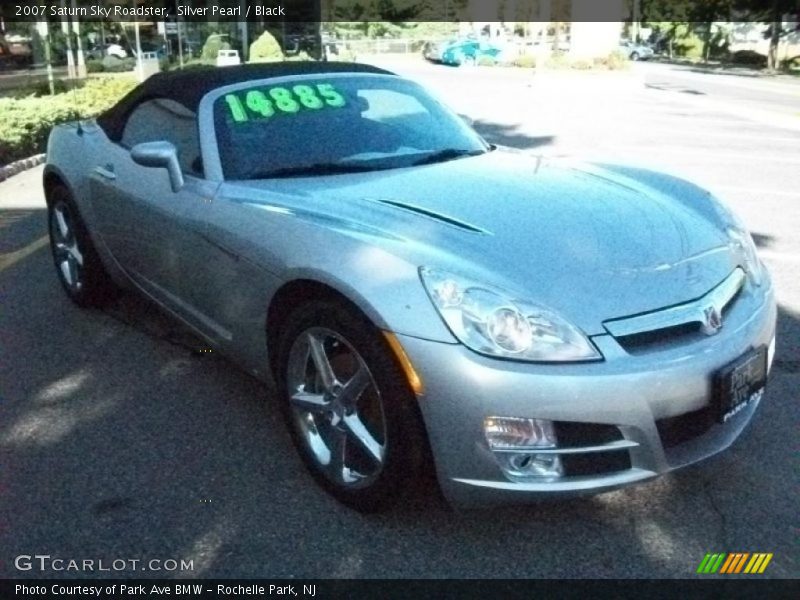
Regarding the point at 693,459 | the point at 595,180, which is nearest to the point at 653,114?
the point at 595,180

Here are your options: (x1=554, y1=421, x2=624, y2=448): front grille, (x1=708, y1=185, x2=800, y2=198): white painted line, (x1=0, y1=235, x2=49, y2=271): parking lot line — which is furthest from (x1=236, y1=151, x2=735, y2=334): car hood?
(x1=708, y1=185, x2=800, y2=198): white painted line

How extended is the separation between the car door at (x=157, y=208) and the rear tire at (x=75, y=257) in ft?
1.05

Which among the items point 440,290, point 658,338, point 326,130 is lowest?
point 658,338

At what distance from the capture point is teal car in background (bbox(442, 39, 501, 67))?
40.1 meters

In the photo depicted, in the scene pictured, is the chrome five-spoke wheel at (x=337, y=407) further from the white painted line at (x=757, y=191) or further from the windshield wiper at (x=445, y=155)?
the white painted line at (x=757, y=191)

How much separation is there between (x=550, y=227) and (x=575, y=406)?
2.44 ft

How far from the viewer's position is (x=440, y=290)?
99.1 inches

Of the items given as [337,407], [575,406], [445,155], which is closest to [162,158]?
[445,155]

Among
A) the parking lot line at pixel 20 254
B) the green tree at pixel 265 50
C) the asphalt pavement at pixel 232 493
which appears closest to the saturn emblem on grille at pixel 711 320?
the asphalt pavement at pixel 232 493

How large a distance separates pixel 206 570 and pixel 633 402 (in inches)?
52.9

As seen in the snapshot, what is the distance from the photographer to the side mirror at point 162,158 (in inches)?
139

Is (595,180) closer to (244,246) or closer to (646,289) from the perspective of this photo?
(646,289)

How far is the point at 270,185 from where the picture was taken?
3.35 m

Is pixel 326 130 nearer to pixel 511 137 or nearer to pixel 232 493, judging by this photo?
pixel 232 493
